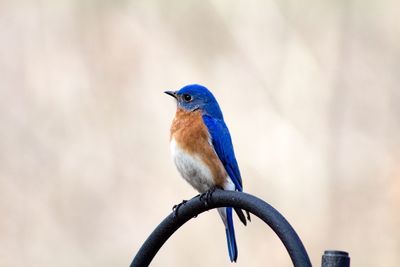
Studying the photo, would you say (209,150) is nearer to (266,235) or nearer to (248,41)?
(266,235)

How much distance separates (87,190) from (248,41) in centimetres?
116

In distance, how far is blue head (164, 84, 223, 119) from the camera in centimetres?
386

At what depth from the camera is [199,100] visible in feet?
12.7

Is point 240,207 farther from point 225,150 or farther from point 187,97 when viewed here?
point 187,97

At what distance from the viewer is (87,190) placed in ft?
18.2

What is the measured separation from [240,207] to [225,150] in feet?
3.46

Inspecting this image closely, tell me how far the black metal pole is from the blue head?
5.42ft

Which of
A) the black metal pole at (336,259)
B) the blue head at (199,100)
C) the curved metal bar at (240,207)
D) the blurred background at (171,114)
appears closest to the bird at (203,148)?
the blue head at (199,100)

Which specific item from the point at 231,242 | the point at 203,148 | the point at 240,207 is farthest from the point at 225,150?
the point at 240,207

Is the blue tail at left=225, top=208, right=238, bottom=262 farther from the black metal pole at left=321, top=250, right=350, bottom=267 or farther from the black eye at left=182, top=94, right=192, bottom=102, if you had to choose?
the black metal pole at left=321, top=250, right=350, bottom=267

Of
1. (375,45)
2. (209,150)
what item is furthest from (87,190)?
(209,150)

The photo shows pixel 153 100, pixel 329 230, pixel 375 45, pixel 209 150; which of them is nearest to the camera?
pixel 209 150

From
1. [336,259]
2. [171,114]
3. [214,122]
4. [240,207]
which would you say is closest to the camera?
[336,259]

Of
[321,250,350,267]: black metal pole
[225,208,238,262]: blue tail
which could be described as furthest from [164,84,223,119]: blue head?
[321,250,350,267]: black metal pole
